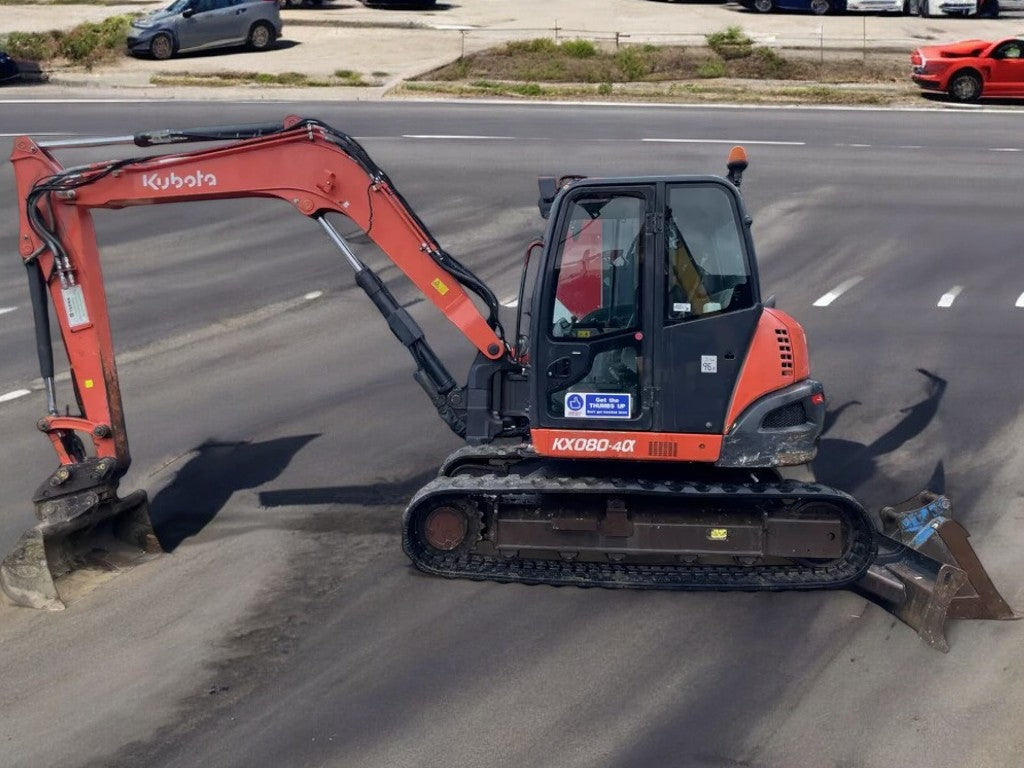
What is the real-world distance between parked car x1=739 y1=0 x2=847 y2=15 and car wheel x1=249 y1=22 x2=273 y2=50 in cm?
1728

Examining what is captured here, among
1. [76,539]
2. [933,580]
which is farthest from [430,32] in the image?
[933,580]

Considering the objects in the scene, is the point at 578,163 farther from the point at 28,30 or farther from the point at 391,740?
the point at 28,30

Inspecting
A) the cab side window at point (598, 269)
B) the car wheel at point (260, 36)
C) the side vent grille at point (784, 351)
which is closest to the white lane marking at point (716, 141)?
the car wheel at point (260, 36)

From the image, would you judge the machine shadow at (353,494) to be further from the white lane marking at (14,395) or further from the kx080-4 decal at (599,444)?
the white lane marking at (14,395)

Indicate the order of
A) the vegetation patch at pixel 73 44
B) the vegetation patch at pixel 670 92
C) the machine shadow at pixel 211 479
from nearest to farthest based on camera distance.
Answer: the machine shadow at pixel 211 479 < the vegetation patch at pixel 670 92 < the vegetation patch at pixel 73 44

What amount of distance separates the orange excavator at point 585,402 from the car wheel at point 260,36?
27.9 m

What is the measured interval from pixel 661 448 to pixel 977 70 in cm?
2523

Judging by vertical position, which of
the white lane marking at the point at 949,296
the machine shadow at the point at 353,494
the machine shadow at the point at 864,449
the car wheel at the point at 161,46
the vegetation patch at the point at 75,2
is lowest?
the machine shadow at the point at 864,449

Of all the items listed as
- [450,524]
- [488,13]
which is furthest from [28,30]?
[450,524]

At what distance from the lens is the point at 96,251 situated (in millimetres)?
10398

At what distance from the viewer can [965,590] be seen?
9.51 metres

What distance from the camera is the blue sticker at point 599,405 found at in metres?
9.80

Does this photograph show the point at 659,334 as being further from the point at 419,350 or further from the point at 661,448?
the point at 419,350

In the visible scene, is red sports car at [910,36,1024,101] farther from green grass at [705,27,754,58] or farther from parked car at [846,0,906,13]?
parked car at [846,0,906,13]
